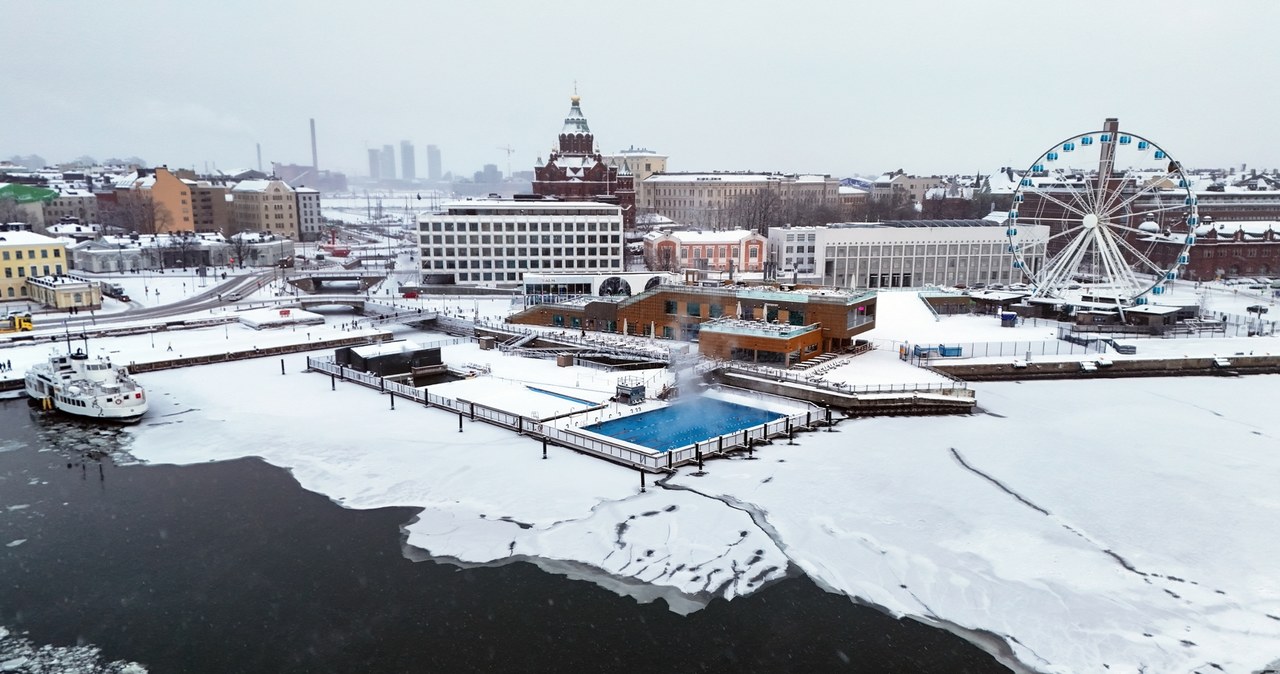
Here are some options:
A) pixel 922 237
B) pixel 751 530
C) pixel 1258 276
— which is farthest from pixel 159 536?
pixel 1258 276

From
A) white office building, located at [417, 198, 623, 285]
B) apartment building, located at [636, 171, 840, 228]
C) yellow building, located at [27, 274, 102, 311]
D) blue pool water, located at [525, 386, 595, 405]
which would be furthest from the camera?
apartment building, located at [636, 171, 840, 228]

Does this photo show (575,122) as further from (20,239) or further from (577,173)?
(20,239)

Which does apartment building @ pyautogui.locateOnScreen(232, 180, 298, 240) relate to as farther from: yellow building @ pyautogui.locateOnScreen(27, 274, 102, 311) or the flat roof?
the flat roof

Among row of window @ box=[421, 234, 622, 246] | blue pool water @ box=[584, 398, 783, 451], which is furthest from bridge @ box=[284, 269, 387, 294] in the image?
blue pool water @ box=[584, 398, 783, 451]

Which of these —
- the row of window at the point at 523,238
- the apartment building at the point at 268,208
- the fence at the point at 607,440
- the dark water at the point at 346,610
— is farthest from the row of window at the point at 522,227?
the apartment building at the point at 268,208

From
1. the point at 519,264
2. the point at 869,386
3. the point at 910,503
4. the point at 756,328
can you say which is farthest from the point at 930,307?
the point at 519,264

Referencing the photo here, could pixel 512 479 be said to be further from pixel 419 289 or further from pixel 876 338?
pixel 419 289
